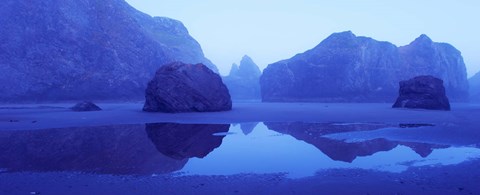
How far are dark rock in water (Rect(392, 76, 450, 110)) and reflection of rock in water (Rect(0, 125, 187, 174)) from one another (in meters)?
38.8

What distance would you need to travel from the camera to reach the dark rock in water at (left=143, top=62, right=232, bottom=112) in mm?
34438

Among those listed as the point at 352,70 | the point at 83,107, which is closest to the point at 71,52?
the point at 83,107

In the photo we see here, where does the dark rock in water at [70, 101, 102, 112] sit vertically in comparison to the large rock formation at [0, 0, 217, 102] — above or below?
below

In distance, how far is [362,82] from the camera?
10394 cm

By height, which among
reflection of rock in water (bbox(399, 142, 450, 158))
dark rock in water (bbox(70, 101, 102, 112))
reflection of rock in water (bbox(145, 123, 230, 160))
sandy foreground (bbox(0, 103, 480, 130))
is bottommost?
dark rock in water (bbox(70, 101, 102, 112))

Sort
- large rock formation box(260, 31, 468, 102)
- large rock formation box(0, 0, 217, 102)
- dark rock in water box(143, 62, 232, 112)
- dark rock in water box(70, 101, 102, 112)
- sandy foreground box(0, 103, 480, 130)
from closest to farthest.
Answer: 1. sandy foreground box(0, 103, 480, 130)
2. dark rock in water box(143, 62, 232, 112)
3. dark rock in water box(70, 101, 102, 112)
4. large rock formation box(0, 0, 217, 102)
5. large rock formation box(260, 31, 468, 102)

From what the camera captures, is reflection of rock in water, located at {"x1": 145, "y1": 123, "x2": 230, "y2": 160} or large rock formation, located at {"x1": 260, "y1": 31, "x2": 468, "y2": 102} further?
large rock formation, located at {"x1": 260, "y1": 31, "x2": 468, "y2": 102}

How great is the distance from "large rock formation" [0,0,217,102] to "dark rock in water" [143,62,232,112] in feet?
130

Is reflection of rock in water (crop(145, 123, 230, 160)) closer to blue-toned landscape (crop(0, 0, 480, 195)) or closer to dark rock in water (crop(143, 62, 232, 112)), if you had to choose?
blue-toned landscape (crop(0, 0, 480, 195))

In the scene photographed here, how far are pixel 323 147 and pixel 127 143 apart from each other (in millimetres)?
7929

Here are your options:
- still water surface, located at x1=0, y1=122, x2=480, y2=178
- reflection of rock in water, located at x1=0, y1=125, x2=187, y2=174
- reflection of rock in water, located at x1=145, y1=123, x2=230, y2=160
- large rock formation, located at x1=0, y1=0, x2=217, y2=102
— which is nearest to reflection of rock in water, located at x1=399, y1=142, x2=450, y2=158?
still water surface, located at x1=0, y1=122, x2=480, y2=178

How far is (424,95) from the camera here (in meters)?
43.6

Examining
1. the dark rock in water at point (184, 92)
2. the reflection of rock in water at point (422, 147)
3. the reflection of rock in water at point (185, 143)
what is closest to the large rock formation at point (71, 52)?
the dark rock in water at point (184, 92)

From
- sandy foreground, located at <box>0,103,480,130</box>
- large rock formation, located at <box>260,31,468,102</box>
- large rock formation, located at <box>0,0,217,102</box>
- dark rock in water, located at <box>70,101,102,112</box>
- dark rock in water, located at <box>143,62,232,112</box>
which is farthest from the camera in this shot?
large rock formation, located at <box>260,31,468,102</box>
